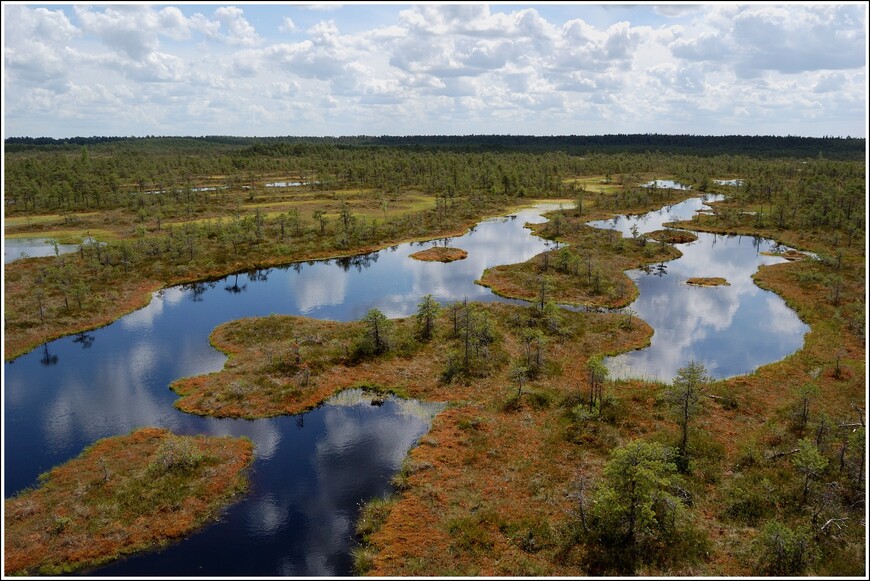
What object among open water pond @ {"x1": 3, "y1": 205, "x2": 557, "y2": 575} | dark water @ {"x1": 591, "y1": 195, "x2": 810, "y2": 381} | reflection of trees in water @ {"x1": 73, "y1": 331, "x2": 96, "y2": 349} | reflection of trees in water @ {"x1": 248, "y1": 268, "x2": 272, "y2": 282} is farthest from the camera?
reflection of trees in water @ {"x1": 248, "y1": 268, "x2": 272, "y2": 282}

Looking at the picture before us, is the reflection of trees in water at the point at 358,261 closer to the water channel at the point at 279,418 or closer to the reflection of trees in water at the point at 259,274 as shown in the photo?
the water channel at the point at 279,418

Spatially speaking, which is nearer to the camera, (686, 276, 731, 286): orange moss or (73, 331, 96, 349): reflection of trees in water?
(73, 331, 96, 349): reflection of trees in water

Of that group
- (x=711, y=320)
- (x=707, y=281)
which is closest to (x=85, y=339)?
(x=711, y=320)

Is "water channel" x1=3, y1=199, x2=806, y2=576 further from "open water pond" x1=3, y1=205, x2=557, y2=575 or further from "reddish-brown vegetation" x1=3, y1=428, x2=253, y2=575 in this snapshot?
"reddish-brown vegetation" x1=3, y1=428, x2=253, y2=575

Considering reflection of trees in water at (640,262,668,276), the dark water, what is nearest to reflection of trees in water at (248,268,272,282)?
the dark water

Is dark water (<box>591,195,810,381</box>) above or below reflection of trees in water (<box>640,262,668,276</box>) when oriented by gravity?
below
